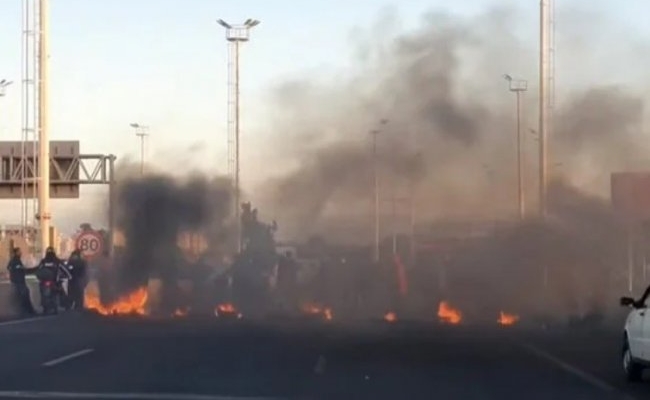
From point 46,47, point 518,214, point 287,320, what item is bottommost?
point 287,320

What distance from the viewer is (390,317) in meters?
40.2

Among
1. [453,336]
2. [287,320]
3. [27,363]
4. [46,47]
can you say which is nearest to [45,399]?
[27,363]

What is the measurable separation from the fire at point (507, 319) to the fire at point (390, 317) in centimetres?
286

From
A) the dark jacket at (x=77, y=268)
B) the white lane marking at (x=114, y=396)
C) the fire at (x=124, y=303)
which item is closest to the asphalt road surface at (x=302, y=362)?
the white lane marking at (x=114, y=396)

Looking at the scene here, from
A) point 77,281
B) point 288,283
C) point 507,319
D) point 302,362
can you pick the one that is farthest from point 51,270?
point 302,362

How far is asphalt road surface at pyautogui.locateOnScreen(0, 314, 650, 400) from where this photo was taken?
17.7m

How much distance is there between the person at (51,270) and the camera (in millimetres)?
37812

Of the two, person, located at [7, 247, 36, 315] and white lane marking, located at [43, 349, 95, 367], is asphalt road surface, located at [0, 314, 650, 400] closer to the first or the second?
white lane marking, located at [43, 349, 95, 367]

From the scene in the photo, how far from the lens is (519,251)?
41688 mm

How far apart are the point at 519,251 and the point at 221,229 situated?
11.3m

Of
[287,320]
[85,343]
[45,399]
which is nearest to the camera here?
[45,399]

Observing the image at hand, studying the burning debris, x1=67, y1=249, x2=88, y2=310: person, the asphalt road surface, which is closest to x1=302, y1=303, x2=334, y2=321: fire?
the burning debris

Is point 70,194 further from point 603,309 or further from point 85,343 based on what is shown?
point 85,343

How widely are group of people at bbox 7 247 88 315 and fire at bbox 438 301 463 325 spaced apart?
33.7 feet
